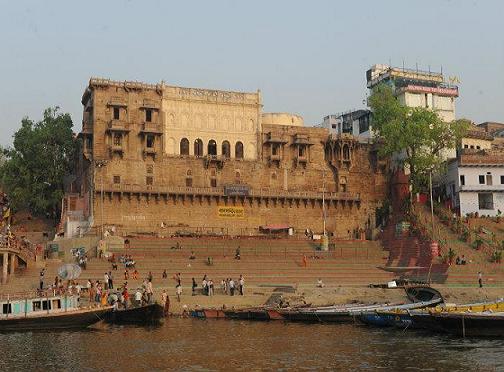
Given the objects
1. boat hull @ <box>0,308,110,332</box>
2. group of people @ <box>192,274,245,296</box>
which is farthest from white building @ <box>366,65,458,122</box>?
boat hull @ <box>0,308,110,332</box>

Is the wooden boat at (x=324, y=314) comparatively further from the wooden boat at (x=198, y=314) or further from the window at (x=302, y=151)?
the window at (x=302, y=151)

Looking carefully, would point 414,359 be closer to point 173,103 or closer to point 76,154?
point 173,103

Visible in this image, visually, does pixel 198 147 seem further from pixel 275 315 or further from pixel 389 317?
pixel 389 317

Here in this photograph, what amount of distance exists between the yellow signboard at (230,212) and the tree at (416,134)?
45.2ft

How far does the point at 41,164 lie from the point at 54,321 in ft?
115

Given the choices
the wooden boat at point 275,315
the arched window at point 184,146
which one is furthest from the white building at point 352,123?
the wooden boat at point 275,315

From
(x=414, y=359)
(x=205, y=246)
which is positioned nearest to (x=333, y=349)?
(x=414, y=359)

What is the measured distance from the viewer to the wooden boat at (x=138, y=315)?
118ft

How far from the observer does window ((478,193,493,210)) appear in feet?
213

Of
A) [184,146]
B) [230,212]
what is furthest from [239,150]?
[230,212]

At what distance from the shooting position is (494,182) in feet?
213

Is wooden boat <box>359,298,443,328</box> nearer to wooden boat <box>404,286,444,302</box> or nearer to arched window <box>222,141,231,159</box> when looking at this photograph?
wooden boat <box>404,286,444,302</box>

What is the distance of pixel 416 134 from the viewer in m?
63.9

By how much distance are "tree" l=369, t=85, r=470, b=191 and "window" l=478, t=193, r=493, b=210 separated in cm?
448
